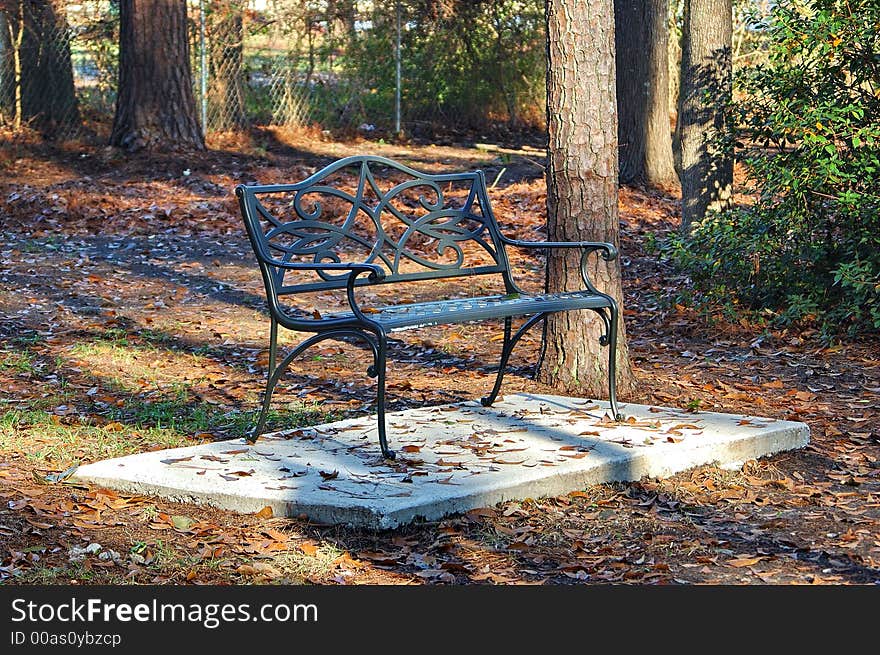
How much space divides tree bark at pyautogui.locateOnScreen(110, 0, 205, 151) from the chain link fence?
1.75 meters

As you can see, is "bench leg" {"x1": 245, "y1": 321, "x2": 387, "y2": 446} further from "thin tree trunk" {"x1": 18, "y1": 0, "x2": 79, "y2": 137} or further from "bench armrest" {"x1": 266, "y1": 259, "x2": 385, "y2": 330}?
"thin tree trunk" {"x1": 18, "y1": 0, "x2": 79, "y2": 137}

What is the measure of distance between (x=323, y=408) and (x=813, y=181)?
342cm

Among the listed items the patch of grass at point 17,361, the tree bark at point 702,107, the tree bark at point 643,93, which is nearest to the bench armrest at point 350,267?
the patch of grass at point 17,361

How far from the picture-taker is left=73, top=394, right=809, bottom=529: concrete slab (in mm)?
4074

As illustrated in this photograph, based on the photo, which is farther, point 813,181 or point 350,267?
point 813,181

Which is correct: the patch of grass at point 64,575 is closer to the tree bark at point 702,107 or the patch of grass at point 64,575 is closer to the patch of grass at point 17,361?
the patch of grass at point 17,361

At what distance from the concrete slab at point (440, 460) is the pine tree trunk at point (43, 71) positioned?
12.5 metres

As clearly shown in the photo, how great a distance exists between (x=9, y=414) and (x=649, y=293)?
15.9 ft

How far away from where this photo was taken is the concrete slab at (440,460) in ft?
13.4

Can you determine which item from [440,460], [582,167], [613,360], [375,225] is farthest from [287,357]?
[582,167]

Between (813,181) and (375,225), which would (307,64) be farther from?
(375,225)

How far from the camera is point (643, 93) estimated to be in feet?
41.1

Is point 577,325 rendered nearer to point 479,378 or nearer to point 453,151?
point 479,378

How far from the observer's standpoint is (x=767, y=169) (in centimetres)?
734
